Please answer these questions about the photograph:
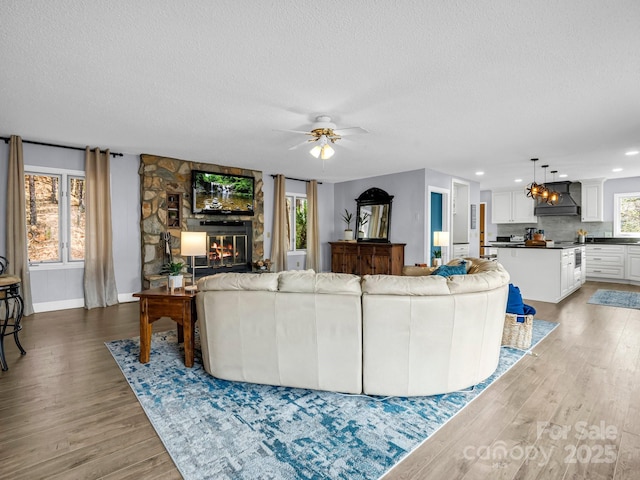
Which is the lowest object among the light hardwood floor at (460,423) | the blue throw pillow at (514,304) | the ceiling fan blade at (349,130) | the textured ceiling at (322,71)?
the light hardwood floor at (460,423)

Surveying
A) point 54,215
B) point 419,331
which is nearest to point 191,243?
point 419,331

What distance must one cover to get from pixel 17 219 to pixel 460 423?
5.91m

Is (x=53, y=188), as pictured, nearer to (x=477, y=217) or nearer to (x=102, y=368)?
(x=102, y=368)

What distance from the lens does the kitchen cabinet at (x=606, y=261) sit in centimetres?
798

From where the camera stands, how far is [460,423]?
2.23 m

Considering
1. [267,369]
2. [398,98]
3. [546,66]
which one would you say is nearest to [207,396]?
[267,369]

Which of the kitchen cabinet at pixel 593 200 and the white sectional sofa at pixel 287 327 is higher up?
the kitchen cabinet at pixel 593 200

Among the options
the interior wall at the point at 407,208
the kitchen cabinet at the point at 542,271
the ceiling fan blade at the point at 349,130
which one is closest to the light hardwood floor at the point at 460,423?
the kitchen cabinet at the point at 542,271

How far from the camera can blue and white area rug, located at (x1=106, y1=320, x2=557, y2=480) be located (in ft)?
6.01

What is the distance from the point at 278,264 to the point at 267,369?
5309mm

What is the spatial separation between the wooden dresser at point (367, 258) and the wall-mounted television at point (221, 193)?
2379 millimetres

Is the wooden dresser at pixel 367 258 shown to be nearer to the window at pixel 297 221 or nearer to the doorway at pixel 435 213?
the doorway at pixel 435 213

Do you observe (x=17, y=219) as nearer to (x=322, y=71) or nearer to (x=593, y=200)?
(x=322, y=71)

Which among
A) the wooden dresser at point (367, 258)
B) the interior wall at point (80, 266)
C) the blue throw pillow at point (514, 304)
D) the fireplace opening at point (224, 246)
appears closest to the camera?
the blue throw pillow at point (514, 304)
